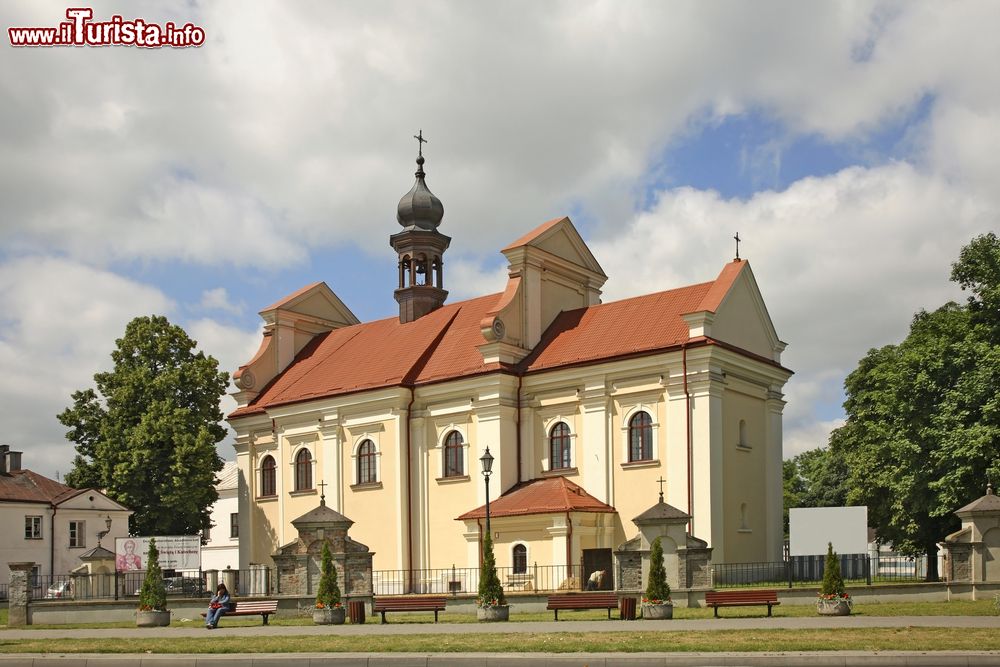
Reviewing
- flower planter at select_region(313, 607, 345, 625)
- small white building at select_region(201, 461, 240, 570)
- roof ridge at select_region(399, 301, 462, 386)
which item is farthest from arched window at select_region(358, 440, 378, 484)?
small white building at select_region(201, 461, 240, 570)

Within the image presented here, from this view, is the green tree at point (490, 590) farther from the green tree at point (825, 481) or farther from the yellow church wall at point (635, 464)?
the green tree at point (825, 481)

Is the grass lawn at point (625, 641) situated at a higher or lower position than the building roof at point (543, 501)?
lower

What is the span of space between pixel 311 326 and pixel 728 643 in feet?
112

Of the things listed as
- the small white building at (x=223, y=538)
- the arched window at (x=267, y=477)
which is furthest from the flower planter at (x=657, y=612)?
the small white building at (x=223, y=538)

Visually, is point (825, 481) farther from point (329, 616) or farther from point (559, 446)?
point (329, 616)

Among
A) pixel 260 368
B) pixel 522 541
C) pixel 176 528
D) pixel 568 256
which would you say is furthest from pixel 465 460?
pixel 176 528

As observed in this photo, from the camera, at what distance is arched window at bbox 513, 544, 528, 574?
3450 centimetres

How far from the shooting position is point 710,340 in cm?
3325

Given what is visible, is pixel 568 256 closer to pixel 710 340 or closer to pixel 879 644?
pixel 710 340

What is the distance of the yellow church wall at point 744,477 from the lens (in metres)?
34.1

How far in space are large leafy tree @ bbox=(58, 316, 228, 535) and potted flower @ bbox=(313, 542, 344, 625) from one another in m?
22.8

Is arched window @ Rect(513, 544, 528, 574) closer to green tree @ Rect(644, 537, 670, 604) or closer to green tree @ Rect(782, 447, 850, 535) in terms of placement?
green tree @ Rect(644, 537, 670, 604)

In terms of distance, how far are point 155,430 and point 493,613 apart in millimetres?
26559

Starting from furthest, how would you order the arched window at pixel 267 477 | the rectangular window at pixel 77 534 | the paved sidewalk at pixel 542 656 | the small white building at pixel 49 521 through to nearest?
1. the rectangular window at pixel 77 534
2. the small white building at pixel 49 521
3. the arched window at pixel 267 477
4. the paved sidewalk at pixel 542 656
